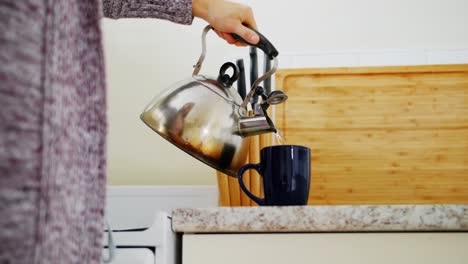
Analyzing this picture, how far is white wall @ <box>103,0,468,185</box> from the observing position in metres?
1.40

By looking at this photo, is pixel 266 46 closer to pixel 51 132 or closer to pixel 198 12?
pixel 198 12

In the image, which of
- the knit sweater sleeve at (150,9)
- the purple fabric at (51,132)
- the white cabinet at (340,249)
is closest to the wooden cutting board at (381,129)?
the white cabinet at (340,249)

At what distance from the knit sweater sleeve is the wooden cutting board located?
618 millimetres

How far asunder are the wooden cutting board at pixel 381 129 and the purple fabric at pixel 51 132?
991 mm

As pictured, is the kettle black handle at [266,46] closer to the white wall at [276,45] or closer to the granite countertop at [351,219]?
the granite countertop at [351,219]

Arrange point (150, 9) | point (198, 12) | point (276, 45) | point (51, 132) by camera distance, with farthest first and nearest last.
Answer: point (276, 45) < point (198, 12) < point (150, 9) < point (51, 132)

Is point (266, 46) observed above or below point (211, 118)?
above

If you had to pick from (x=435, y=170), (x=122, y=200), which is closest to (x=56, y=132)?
(x=122, y=200)

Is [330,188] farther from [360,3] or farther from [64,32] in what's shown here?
[64,32]

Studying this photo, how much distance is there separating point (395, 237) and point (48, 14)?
25.5 inches

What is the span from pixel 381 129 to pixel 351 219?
1.99 ft

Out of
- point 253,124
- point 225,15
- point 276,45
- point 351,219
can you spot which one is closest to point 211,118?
point 253,124

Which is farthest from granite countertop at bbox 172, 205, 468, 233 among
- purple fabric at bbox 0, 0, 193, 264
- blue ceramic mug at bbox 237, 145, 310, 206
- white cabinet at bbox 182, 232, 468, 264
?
purple fabric at bbox 0, 0, 193, 264

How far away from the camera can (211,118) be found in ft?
3.00
